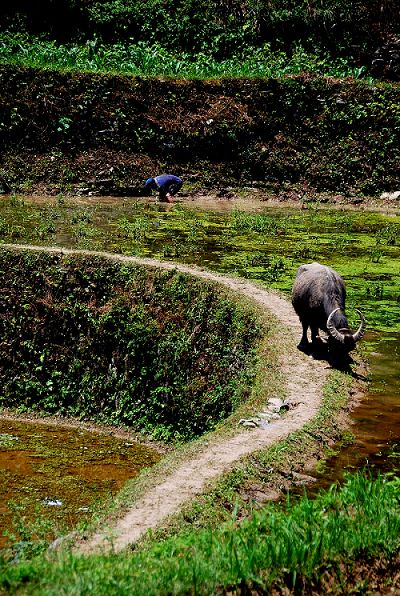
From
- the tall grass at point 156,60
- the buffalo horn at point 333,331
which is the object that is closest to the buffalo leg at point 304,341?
the buffalo horn at point 333,331

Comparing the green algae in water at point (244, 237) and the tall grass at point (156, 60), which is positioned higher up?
the tall grass at point (156, 60)

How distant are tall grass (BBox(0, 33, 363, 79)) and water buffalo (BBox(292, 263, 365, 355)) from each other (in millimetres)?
15595

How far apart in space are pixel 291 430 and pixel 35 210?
1151 cm

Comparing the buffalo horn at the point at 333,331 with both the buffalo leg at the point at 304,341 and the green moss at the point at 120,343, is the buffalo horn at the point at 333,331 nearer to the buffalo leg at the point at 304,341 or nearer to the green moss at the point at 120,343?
the buffalo leg at the point at 304,341

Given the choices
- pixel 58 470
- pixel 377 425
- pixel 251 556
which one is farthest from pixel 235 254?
pixel 251 556

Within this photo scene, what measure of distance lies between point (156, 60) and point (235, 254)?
505 inches

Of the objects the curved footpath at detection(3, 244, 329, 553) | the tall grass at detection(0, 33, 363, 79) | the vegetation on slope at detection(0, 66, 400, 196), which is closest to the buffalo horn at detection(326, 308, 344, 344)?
the curved footpath at detection(3, 244, 329, 553)

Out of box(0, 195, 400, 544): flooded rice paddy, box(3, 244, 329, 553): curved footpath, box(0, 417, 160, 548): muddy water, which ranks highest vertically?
box(3, 244, 329, 553): curved footpath

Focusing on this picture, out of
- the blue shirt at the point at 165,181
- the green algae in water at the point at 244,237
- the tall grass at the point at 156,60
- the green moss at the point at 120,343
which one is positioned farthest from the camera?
the tall grass at the point at 156,60

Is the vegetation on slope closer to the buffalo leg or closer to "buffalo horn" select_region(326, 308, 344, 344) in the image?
the buffalo leg

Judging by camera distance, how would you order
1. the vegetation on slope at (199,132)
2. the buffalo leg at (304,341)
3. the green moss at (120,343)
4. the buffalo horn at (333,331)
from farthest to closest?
the vegetation on slope at (199,132), the green moss at (120,343), the buffalo leg at (304,341), the buffalo horn at (333,331)

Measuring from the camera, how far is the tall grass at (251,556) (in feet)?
12.7

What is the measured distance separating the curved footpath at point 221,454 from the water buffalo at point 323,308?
28 centimetres

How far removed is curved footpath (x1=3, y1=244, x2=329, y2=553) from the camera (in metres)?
5.27
